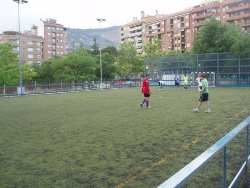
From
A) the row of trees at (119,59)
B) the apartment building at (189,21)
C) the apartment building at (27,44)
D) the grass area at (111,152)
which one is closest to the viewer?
the grass area at (111,152)

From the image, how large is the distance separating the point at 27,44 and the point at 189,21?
5429cm

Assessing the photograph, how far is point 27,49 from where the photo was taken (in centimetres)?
9975

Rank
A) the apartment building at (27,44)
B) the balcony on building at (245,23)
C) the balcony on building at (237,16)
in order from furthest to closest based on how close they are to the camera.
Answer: the apartment building at (27,44) → the balcony on building at (245,23) → the balcony on building at (237,16)

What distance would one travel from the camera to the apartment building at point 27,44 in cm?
9819

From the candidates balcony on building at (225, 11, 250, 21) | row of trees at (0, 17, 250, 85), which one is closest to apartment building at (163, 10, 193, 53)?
balcony on building at (225, 11, 250, 21)

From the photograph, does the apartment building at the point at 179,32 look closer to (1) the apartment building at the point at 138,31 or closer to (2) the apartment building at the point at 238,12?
(1) the apartment building at the point at 138,31

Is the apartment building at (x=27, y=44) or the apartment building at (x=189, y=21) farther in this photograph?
the apartment building at (x=27, y=44)

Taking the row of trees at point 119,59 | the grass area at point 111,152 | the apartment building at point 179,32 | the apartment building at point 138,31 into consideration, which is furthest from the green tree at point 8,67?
the apartment building at point 138,31

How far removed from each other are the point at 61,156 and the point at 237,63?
36101 mm

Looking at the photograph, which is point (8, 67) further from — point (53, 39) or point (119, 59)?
point (53, 39)

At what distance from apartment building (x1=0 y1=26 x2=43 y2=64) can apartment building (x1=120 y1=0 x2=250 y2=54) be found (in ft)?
130

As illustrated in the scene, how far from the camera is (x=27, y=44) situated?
9938cm

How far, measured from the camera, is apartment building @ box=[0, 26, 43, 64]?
9819 centimetres

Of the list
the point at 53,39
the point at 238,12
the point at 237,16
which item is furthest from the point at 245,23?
the point at 53,39
